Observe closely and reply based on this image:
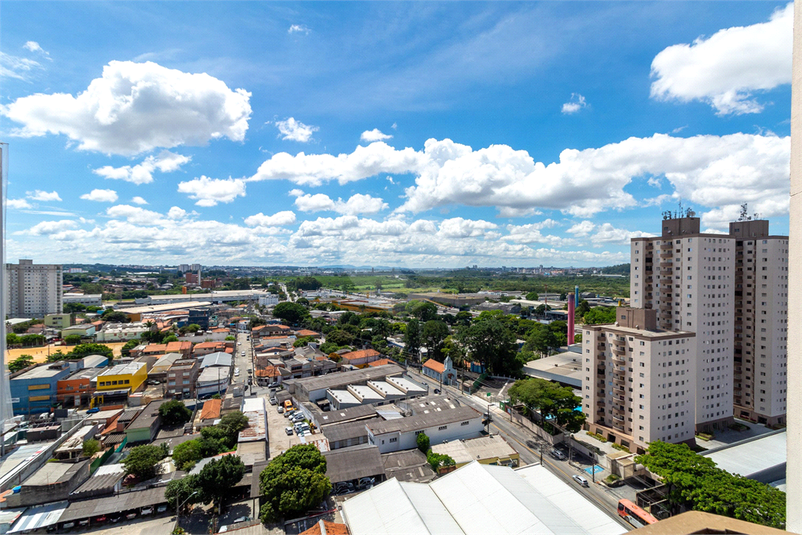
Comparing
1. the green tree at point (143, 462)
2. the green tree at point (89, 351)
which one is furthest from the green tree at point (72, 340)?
the green tree at point (143, 462)

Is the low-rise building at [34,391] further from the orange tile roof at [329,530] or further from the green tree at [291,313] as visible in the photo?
the green tree at [291,313]

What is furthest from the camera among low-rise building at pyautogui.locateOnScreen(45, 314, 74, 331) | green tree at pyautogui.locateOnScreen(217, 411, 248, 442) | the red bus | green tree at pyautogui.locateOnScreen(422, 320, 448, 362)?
low-rise building at pyautogui.locateOnScreen(45, 314, 74, 331)

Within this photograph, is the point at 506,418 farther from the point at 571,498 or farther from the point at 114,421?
the point at 114,421

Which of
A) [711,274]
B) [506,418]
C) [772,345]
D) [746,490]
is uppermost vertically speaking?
[711,274]

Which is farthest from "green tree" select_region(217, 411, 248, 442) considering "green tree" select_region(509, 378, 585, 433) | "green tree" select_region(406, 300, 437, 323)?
"green tree" select_region(406, 300, 437, 323)

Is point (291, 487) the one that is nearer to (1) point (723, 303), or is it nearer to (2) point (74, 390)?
(2) point (74, 390)

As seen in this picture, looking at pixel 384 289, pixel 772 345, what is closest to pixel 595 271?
pixel 384 289

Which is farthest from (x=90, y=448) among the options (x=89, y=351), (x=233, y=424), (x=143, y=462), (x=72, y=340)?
(x=72, y=340)

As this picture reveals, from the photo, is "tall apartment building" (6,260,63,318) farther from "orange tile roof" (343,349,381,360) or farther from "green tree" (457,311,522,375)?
"green tree" (457,311,522,375)
